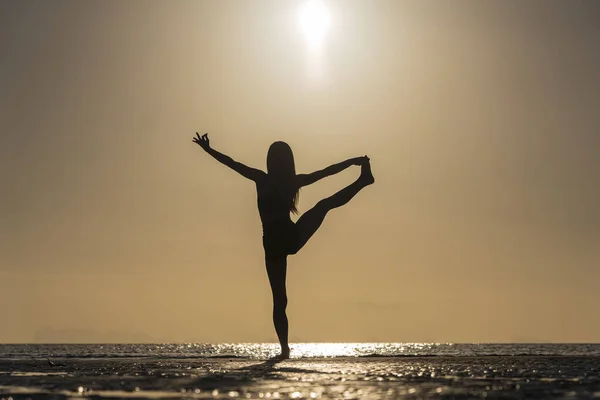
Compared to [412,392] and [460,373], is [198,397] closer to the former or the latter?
[412,392]

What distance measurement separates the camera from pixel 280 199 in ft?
50.5

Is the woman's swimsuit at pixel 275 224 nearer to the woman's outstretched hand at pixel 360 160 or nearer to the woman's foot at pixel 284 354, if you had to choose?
the woman's outstretched hand at pixel 360 160

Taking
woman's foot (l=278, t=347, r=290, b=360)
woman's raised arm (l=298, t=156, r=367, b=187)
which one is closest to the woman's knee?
woman's foot (l=278, t=347, r=290, b=360)

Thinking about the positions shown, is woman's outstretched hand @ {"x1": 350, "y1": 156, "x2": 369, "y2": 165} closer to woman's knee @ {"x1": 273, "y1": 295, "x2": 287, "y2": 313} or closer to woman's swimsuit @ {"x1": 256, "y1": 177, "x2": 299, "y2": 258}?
woman's swimsuit @ {"x1": 256, "y1": 177, "x2": 299, "y2": 258}

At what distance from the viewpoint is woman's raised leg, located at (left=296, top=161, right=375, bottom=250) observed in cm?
1551

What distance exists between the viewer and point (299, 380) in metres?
9.24

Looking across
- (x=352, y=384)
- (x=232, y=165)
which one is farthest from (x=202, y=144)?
(x=352, y=384)

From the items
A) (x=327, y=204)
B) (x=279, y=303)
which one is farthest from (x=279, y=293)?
(x=327, y=204)

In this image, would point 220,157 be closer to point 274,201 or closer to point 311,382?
point 274,201

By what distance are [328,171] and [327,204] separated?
0.70 meters

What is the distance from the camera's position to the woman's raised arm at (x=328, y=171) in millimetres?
15266

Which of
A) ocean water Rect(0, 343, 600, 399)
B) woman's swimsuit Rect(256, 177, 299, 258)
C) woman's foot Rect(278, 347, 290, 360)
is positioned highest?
woman's swimsuit Rect(256, 177, 299, 258)

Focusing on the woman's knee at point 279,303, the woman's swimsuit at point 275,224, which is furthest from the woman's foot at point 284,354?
Result: the woman's swimsuit at point 275,224

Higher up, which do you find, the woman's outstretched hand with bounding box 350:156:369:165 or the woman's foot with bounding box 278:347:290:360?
the woman's outstretched hand with bounding box 350:156:369:165
